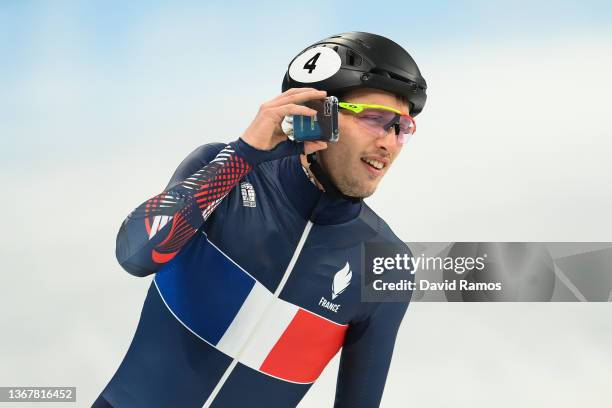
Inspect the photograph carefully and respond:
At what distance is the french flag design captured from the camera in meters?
2.41

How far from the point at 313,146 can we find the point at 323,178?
300mm

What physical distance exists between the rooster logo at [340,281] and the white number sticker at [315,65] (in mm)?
616

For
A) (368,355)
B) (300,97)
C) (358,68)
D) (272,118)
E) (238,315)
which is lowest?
(238,315)

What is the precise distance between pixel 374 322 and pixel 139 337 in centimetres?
→ 75

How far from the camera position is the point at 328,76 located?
2.39 metres

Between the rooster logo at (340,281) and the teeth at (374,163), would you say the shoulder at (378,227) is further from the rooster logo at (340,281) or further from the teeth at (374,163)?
the teeth at (374,163)

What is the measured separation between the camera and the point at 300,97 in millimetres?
2090

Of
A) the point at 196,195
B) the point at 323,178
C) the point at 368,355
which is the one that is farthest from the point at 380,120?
the point at 368,355

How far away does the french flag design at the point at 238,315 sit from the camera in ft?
7.91

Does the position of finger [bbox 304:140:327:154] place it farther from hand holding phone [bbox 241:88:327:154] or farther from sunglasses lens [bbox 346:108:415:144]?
sunglasses lens [bbox 346:108:415:144]

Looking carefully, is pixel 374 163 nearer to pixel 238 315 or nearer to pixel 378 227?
pixel 378 227

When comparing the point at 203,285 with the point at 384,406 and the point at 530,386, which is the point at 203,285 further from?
the point at 530,386

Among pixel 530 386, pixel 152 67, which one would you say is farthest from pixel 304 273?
pixel 152 67

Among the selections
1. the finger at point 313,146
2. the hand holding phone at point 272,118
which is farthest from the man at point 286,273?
the hand holding phone at point 272,118
